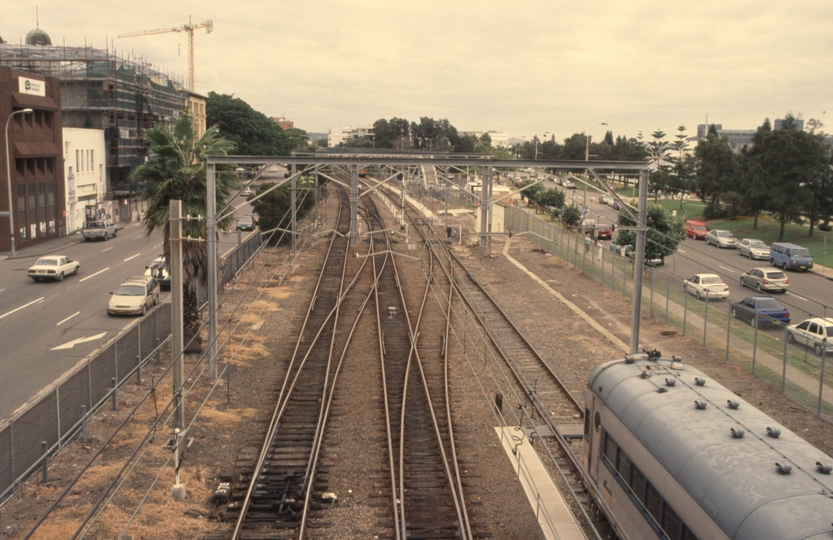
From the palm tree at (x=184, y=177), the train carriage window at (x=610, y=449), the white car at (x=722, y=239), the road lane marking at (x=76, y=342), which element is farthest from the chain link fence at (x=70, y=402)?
the white car at (x=722, y=239)

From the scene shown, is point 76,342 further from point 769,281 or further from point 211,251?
point 769,281

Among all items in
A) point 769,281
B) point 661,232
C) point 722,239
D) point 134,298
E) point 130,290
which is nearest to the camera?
point 134,298

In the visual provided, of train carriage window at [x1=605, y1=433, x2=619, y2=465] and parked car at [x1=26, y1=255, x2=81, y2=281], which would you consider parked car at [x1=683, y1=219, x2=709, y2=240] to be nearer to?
parked car at [x1=26, y1=255, x2=81, y2=281]

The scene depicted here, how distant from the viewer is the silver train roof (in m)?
6.95

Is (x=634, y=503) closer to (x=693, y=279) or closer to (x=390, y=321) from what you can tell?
(x=390, y=321)

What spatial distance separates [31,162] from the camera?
47281 mm

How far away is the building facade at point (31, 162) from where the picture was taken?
43969 mm

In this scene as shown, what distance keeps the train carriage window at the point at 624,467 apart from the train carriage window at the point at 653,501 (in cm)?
67

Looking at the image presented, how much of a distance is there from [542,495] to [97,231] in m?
45.3

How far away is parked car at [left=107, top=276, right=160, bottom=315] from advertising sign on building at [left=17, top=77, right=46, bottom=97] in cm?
2288

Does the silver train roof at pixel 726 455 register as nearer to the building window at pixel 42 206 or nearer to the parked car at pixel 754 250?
the parked car at pixel 754 250

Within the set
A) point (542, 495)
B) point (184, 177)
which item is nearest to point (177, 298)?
point (542, 495)

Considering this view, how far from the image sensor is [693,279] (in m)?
33.9

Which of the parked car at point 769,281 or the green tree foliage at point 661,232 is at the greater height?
the green tree foliage at point 661,232
